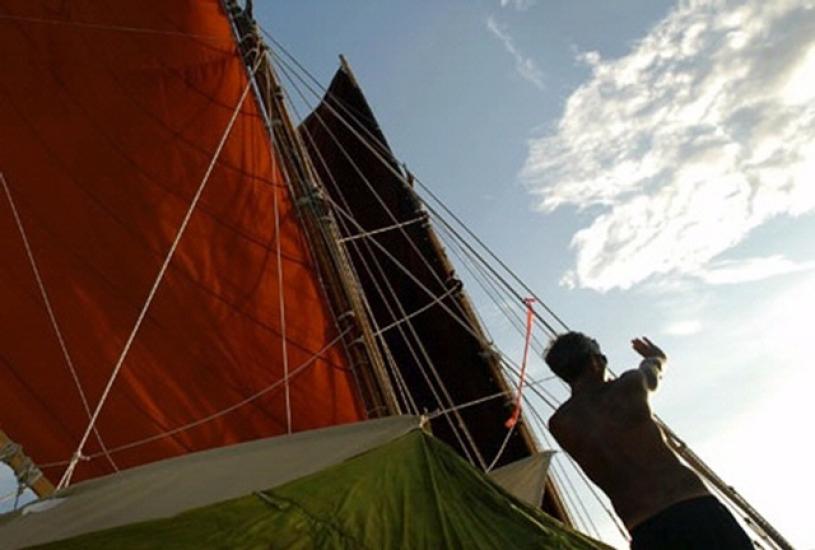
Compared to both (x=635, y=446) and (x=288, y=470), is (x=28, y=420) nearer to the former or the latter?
(x=288, y=470)

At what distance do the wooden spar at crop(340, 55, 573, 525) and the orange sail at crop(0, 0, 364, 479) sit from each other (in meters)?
1.68

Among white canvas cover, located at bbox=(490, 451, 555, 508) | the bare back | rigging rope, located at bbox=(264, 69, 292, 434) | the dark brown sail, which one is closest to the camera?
the bare back

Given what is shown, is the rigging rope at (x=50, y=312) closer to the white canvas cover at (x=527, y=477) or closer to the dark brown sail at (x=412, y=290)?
the dark brown sail at (x=412, y=290)

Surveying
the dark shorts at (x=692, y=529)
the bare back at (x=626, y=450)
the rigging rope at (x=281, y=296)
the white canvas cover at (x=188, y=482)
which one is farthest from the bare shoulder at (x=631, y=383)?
the rigging rope at (x=281, y=296)

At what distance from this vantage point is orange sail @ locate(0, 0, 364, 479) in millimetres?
5578

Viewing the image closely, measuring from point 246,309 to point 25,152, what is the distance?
216cm

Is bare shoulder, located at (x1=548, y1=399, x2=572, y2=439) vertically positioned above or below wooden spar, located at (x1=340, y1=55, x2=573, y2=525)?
below

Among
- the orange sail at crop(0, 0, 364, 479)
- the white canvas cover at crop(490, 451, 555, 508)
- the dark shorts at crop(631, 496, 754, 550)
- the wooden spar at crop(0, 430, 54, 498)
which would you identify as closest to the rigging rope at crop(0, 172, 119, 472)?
the orange sail at crop(0, 0, 364, 479)

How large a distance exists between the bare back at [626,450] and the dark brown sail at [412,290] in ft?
14.5

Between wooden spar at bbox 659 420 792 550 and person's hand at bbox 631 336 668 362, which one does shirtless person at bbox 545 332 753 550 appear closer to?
person's hand at bbox 631 336 668 362

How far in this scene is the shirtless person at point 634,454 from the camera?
2238 mm

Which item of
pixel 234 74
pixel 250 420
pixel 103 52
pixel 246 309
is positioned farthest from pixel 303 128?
pixel 250 420

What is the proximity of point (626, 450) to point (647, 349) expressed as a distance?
55cm

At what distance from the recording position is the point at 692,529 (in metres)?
2.22
